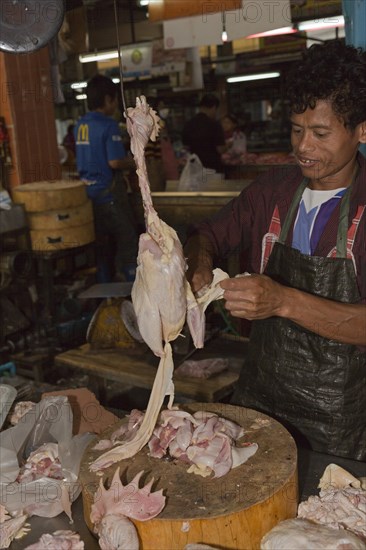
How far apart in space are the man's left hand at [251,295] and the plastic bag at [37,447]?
2.84ft

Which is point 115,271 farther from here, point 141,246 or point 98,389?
point 141,246

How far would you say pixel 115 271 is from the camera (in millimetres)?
7496

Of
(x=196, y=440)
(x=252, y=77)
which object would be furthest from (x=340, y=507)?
(x=252, y=77)

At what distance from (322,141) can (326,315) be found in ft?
2.32

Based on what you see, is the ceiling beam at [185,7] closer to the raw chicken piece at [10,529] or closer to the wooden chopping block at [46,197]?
the wooden chopping block at [46,197]

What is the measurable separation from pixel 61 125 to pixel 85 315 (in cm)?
1333

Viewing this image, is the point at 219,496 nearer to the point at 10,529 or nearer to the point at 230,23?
the point at 10,529

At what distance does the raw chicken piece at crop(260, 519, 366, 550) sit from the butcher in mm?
719

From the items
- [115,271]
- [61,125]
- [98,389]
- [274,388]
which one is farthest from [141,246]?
[61,125]

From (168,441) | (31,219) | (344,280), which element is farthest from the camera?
(31,219)

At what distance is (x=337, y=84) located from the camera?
2.40 m

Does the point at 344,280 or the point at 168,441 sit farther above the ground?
the point at 344,280

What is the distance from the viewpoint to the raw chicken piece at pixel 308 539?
1688mm

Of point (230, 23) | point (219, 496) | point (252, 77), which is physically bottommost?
point (219, 496)
